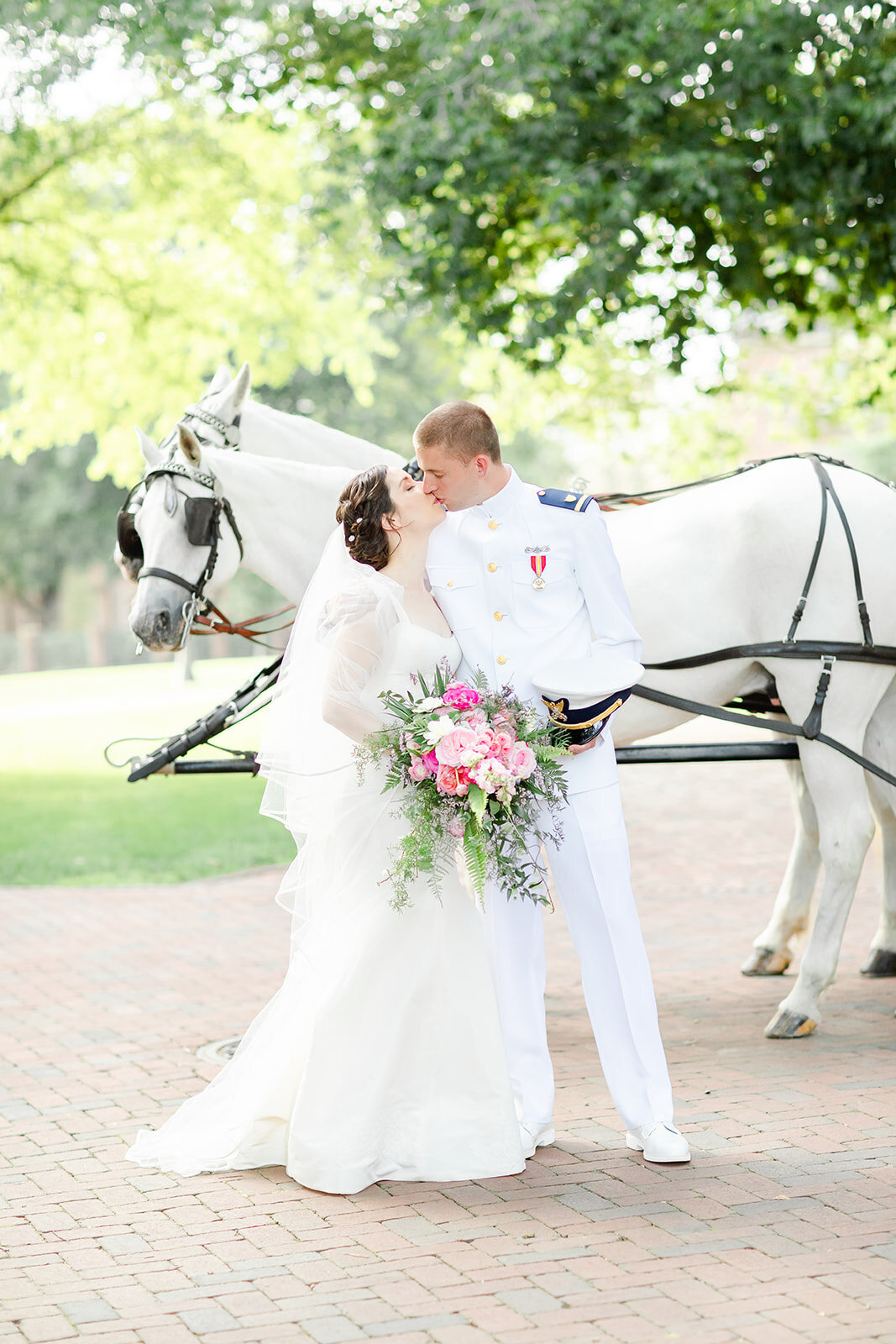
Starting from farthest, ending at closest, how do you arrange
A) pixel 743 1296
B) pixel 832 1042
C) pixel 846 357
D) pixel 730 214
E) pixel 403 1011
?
pixel 846 357
pixel 730 214
pixel 832 1042
pixel 403 1011
pixel 743 1296

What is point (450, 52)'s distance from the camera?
9.55 meters

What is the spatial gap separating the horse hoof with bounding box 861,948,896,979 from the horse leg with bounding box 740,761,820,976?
1.13ft

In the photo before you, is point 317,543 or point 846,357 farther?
point 846,357

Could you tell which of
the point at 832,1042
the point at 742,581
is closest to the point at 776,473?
the point at 742,581

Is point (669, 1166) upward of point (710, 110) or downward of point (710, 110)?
downward

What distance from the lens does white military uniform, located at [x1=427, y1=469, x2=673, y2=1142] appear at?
411cm

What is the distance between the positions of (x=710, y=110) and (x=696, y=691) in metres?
5.64

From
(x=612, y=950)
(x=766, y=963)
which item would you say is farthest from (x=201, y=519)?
(x=766, y=963)

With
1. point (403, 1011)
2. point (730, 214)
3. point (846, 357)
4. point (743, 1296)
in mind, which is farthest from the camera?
point (846, 357)

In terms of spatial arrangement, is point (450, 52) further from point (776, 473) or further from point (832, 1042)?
point (832, 1042)

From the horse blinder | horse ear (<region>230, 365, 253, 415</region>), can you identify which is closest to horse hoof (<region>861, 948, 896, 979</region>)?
the horse blinder

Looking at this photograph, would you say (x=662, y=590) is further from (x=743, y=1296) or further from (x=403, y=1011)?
(x=743, y=1296)

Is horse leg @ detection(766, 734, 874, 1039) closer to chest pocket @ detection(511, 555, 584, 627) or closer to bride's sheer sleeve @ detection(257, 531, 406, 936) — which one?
chest pocket @ detection(511, 555, 584, 627)

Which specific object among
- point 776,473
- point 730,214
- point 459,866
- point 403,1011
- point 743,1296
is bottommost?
point 743,1296
